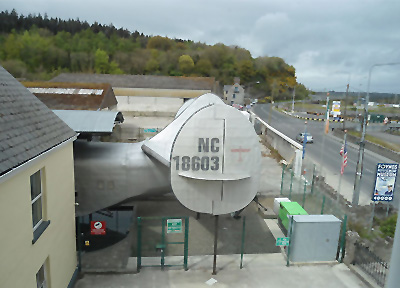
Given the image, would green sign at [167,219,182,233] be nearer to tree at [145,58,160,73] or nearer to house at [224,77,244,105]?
house at [224,77,244,105]

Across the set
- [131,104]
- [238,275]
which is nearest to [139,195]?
[238,275]

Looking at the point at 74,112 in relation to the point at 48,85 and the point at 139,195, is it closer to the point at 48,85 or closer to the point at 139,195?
the point at 139,195

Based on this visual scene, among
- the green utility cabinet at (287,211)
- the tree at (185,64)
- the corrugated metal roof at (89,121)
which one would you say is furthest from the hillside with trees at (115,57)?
the green utility cabinet at (287,211)

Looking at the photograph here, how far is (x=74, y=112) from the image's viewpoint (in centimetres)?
1680

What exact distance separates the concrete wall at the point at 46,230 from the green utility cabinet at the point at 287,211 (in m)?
10.1

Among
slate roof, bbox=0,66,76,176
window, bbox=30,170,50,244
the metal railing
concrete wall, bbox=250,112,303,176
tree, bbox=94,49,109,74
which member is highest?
tree, bbox=94,49,109,74

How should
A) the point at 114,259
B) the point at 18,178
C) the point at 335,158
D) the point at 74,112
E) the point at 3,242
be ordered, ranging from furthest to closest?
the point at 335,158
the point at 74,112
the point at 114,259
the point at 18,178
the point at 3,242

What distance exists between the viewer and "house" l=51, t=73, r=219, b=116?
51500 millimetres

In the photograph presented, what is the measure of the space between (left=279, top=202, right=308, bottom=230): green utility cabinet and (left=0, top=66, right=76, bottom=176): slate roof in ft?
35.5

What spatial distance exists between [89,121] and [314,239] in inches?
479

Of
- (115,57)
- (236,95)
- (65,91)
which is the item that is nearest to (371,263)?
(65,91)

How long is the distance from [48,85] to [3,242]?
37.0 m

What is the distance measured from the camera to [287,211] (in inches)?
604

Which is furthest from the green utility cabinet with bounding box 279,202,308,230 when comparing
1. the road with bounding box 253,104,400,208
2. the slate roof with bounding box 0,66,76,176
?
the slate roof with bounding box 0,66,76,176
